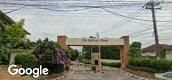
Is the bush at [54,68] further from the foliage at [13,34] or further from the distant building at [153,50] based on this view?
the distant building at [153,50]

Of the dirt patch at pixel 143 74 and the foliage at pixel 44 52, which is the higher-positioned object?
the foliage at pixel 44 52

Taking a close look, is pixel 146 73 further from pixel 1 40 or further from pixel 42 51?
pixel 1 40

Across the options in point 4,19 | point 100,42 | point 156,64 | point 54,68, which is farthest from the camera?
point 100,42

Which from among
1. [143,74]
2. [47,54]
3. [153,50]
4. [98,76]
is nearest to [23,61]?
[47,54]

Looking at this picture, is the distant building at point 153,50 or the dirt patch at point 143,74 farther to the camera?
the distant building at point 153,50

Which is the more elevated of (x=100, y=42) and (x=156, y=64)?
(x=100, y=42)

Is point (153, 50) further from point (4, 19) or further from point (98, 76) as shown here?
point (4, 19)

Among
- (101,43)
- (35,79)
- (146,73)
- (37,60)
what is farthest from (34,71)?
(101,43)

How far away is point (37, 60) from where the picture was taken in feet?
108

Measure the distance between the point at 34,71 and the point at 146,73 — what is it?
16.3 metres

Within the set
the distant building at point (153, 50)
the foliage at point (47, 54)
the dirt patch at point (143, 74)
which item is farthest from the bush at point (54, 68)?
the distant building at point (153, 50)

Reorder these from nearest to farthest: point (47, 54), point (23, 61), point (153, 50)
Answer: point (23, 61) → point (47, 54) → point (153, 50)

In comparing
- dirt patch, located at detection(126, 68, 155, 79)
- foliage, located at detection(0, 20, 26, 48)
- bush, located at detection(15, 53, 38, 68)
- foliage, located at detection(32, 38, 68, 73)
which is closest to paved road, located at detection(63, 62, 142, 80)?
dirt patch, located at detection(126, 68, 155, 79)

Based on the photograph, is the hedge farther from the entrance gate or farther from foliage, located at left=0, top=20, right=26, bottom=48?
foliage, located at left=0, top=20, right=26, bottom=48
